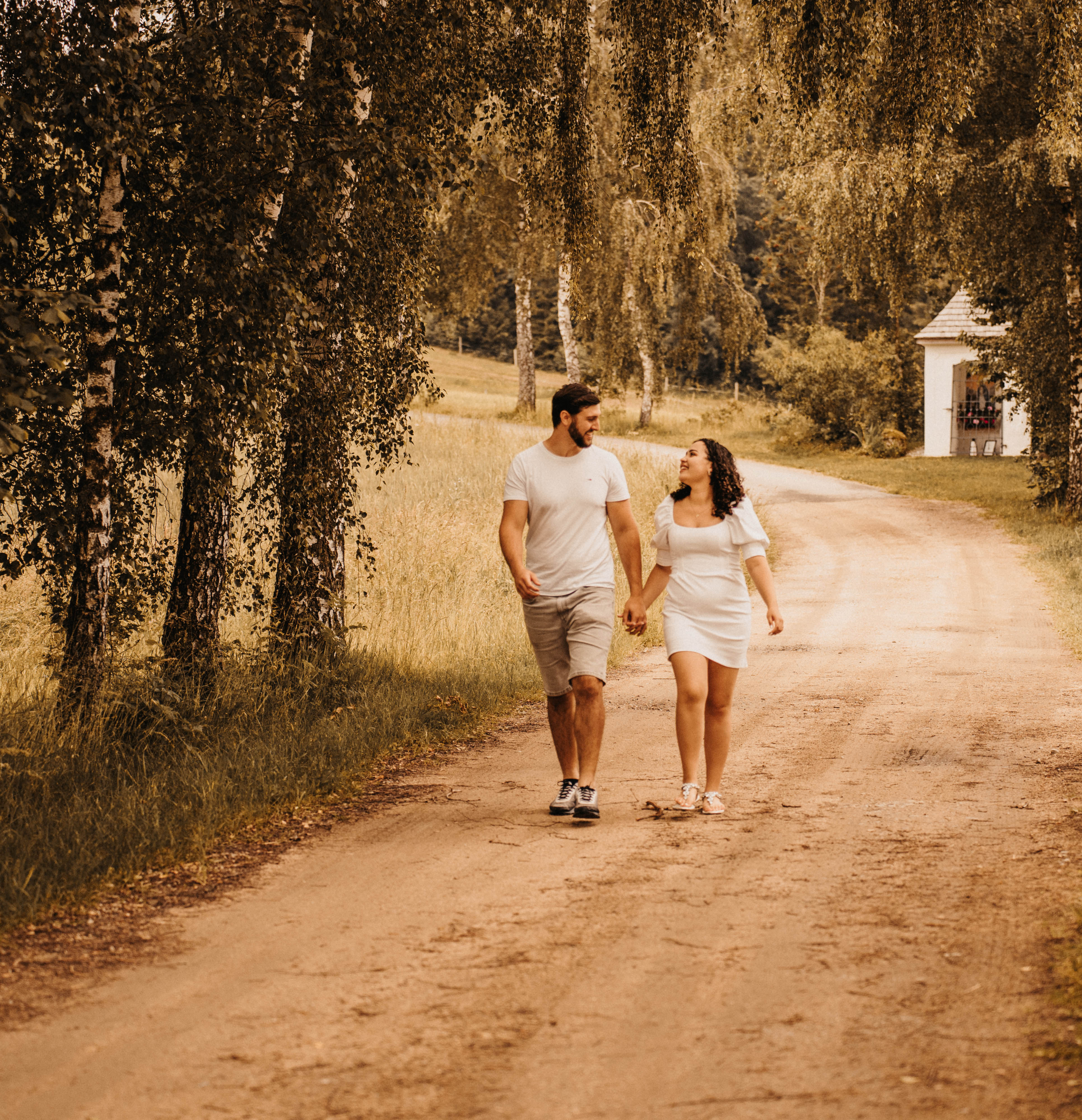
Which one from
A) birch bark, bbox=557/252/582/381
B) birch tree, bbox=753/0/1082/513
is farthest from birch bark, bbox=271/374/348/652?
birch bark, bbox=557/252/582/381

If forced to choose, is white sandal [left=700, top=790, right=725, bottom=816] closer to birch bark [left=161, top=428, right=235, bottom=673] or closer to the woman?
the woman

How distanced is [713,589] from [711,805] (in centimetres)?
113

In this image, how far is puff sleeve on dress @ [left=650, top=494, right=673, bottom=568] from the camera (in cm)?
652

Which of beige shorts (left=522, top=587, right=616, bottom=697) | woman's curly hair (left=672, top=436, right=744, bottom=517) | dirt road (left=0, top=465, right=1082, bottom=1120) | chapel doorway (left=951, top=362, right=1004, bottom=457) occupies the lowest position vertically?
dirt road (left=0, top=465, right=1082, bottom=1120)

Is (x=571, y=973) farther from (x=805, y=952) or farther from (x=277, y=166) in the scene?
(x=277, y=166)

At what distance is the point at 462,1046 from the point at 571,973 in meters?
0.66


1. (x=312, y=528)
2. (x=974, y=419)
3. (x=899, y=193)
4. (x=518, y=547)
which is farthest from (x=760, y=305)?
(x=518, y=547)

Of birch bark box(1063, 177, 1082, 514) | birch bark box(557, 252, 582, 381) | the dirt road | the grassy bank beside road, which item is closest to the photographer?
the dirt road

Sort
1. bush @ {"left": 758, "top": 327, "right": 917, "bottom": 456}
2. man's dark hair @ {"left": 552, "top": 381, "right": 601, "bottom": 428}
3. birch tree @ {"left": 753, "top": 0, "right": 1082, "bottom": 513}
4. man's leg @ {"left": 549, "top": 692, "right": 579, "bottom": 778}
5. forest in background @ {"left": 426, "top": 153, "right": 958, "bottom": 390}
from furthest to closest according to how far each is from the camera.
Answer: forest in background @ {"left": 426, "top": 153, "right": 958, "bottom": 390} → bush @ {"left": 758, "top": 327, "right": 917, "bottom": 456} → birch tree @ {"left": 753, "top": 0, "right": 1082, "bottom": 513} → man's leg @ {"left": 549, "top": 692, "right": 579, "bottom": 778} → man's dark hair @ {"left": 552, "top": 381, "right": 601, "bottom": 428}

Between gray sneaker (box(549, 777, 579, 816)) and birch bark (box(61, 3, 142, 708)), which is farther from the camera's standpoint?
birch bark (box(61, 3, 142, 708))

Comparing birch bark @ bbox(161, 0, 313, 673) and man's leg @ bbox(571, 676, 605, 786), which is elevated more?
birch bark @ bbox(161, 0, 313, 673)

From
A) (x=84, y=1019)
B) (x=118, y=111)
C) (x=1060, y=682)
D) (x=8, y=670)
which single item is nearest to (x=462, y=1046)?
(x=84, y=1019)

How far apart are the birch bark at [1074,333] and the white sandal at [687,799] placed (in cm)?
1604

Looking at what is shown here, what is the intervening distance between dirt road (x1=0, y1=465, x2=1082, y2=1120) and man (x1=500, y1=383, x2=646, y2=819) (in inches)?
23.3
